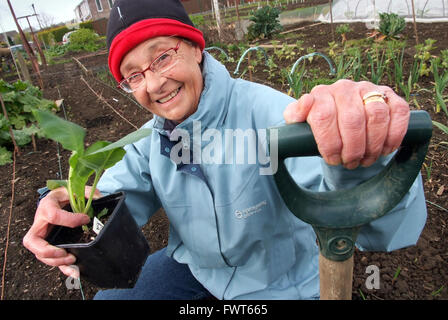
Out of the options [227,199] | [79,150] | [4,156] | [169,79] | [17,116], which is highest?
[169,79]

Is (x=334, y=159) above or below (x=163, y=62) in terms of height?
below

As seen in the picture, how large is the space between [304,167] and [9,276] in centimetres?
199

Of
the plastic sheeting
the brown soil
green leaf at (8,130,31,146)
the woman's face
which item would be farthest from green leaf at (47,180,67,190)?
the plastic sheeting

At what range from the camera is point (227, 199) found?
1094 millimetres

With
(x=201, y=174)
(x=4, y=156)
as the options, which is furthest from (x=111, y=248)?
(x=4, y=156)

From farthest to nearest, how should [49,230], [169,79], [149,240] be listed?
[149,240]
[169,79]
[49,230]

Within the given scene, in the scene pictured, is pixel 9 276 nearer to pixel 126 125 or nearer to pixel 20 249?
pixel 20 249

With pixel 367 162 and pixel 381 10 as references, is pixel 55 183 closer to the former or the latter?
pixel 367 162

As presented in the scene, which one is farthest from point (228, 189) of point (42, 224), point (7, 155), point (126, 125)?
point (7, 155)

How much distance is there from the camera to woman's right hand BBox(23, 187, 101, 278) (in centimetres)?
92

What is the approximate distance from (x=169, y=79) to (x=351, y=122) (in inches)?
28.6

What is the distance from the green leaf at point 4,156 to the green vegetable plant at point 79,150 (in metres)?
2.87
